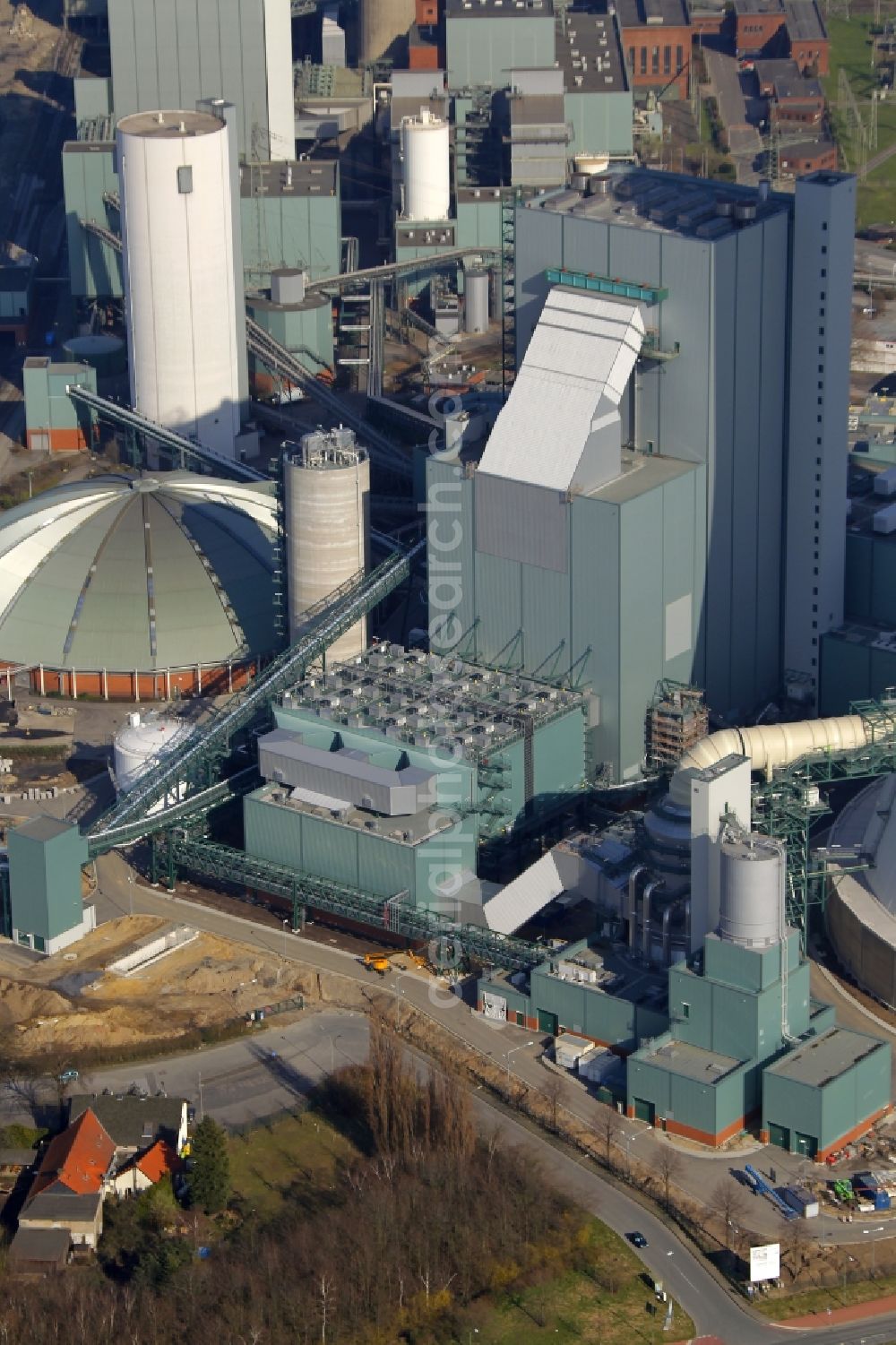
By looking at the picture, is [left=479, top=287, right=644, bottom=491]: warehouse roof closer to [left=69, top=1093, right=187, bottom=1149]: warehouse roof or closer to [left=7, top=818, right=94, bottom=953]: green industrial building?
[left=7, top=818, right=94, bottom=953]: green industrial building

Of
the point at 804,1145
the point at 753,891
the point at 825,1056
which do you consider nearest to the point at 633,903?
the point at 753,891

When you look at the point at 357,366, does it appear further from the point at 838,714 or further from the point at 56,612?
the point at 838,714

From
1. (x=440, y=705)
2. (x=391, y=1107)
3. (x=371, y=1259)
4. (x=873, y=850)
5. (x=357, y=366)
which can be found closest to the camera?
(x=371, y=1259)

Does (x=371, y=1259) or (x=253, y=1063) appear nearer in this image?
(x=371, y=1259)

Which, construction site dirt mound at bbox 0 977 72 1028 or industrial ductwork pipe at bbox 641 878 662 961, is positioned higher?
industrial ductwork pipe at bbox 641 878 662 961

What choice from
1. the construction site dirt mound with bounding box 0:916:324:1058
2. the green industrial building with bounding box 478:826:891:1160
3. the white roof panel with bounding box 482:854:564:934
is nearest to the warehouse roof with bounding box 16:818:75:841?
the construction site dirt mound with bounding box 0:916:324:1058

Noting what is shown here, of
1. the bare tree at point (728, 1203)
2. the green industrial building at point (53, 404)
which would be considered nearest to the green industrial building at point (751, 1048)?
the bare tree at point (728, 1203)

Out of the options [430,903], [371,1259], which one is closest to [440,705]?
[430,903]
